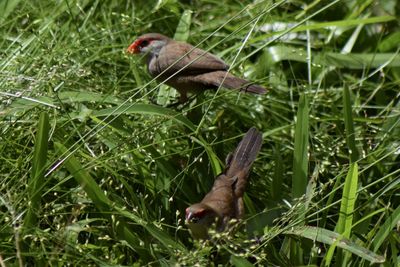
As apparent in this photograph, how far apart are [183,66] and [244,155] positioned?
671 mm

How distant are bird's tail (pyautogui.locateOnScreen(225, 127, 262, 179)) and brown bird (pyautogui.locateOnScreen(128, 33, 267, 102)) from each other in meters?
0.22

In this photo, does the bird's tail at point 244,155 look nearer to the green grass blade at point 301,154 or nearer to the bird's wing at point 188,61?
the green grass blade at point 301,154

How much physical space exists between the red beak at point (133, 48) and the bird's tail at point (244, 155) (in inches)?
35.4

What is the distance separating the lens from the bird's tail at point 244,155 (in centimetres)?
429

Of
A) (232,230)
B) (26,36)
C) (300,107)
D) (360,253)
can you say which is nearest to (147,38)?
(26,36)

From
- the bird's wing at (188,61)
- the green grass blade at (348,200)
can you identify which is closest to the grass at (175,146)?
the green grass blade at (348,200)

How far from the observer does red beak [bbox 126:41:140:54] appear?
193 inches

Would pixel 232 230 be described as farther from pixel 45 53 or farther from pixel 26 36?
pixel 26 36

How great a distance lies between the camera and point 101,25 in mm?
5168

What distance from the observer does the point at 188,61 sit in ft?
15.7

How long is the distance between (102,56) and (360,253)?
1.93 meters

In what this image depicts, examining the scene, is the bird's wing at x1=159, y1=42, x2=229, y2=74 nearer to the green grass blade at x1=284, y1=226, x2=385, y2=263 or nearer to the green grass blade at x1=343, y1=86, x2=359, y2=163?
the green grass blade at x1=343, y1=86, x2=359, y2=163

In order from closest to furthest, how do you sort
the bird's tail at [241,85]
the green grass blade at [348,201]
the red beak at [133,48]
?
1. the green grass blade at [348,201]
2. the bird's tail at [241,85]
3. the red beak at [133,48]

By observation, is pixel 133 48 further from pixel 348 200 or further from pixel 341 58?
pixel 348 200
